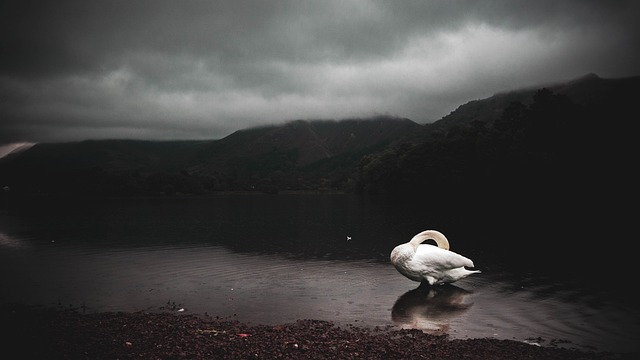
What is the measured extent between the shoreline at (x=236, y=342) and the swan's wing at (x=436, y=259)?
5.72 m

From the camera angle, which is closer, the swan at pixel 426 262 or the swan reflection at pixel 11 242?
the swan at pixel 426 262

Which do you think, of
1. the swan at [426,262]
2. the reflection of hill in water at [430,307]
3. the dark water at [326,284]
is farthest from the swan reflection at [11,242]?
the reflection of hill in water at [430,307]

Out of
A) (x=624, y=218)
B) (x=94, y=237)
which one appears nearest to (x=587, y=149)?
(x=624, y=218)

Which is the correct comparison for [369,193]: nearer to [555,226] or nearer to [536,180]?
[536,180]

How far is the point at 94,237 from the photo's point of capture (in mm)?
45562

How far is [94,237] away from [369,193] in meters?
116

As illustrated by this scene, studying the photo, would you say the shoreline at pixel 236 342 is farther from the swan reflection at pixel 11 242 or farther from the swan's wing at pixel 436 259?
the swan reflection at pixel 11 242

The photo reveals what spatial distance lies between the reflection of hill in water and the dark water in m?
0.05

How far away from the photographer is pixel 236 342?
13.1m

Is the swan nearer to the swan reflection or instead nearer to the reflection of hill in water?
the reflection of hill in water

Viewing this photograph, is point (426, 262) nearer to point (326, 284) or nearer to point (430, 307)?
point (430, 307)

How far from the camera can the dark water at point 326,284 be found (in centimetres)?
1675

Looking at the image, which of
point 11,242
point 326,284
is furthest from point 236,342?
point 11,242

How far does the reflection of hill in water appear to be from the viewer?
638 inches
